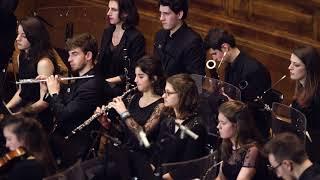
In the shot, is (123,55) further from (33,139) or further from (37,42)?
(33,139)

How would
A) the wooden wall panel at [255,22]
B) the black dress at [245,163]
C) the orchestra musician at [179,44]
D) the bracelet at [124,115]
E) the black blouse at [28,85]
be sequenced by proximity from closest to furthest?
the black dress at [245,163] < the bracelet at [124,115] < the black blouse at [28,85] < the orchestra musician at [179,44] < the wooden wall panel at [255,22]

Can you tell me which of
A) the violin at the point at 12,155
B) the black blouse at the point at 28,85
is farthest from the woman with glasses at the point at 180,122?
the black blouse at the point at 28,85

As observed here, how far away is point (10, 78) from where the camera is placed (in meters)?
5.43

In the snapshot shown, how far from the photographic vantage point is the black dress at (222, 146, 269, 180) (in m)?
3.84

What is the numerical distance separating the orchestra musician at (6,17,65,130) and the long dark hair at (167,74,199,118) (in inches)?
34.4

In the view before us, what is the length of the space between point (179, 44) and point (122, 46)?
0.39 meters

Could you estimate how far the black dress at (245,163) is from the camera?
3.84 m

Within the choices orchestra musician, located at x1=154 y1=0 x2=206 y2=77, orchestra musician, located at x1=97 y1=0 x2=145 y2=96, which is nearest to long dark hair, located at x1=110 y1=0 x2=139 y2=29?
orchestra musician, located at x1=97 y1=0 x2=145 y2=96

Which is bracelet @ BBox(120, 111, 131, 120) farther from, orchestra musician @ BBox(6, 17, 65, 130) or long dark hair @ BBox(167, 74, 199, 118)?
orchestra musician @ BBox(6, 17, 65, 130)

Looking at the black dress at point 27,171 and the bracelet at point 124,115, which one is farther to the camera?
the bracelet at point 124,115

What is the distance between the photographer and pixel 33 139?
11.8 feet

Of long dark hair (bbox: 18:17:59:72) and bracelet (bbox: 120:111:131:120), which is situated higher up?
long dark hair (bbox: 18:17:59:72)

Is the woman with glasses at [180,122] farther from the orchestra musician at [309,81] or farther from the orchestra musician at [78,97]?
the orchestra musician at [309,81]

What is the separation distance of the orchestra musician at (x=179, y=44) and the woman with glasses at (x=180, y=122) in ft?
2.14
